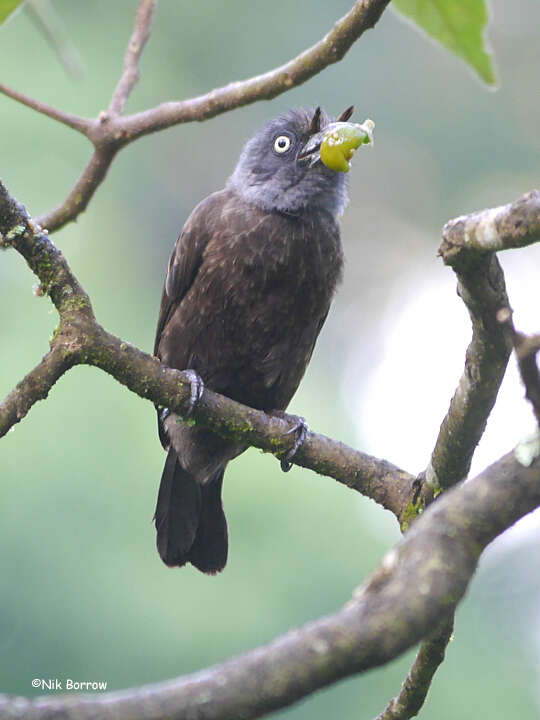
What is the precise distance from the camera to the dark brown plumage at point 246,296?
333 cm

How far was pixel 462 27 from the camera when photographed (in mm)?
2178

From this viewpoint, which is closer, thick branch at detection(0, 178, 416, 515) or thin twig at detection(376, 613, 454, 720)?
thin twig at detection(376, 613, 454, 720)

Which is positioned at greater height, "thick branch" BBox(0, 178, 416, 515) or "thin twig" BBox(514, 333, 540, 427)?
"thick branch" BBox(0, 178, 416, 515)

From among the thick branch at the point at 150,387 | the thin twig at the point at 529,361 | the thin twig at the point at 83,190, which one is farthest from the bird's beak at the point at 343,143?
the thin twig at the point at 529,361

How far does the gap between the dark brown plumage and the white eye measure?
0.02 meters

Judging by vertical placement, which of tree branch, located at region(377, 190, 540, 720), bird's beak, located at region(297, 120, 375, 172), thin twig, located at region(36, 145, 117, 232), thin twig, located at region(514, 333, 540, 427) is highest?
thin twig, located at region(36, 145, 117, 232)

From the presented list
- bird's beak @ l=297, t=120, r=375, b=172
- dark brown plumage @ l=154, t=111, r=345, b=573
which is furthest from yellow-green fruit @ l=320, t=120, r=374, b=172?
dark brown plumage @ l=154, t=111, r=345, b=573

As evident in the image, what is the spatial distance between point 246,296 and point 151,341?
4909mm

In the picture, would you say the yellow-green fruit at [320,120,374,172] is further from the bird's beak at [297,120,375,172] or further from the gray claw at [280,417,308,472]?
the gray claw at [280,417,308,472]

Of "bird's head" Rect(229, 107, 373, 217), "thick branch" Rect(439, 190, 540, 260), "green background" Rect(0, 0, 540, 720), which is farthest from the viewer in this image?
"green background" Rect(0, 0, 540, 720)

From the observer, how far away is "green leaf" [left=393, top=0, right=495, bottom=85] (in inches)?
85.1

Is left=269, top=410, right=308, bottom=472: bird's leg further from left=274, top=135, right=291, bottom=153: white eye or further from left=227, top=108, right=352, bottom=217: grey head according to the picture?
left=274, top=135, right=291, bottom=153: white eye

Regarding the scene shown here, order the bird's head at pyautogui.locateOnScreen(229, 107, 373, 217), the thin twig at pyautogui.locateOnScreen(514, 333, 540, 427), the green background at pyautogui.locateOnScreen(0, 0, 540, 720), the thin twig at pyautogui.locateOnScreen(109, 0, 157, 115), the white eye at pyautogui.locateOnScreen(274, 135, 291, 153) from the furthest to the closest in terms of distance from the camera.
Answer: the green background at pyautogui.locateOnScreen(0, 0, 540, 720) < the white eye at pyautogui.locateOnScreen(274, 135, 291, 153) < the bird's head at pyautogui.locateOnScreen(229, 107, 373, 217) < the thin twig at pyautogui.locateOnScreen(109, 0, 157, 115) < the thin twig at pyautogui.locateOnScreen(514, 333, 540, 427)

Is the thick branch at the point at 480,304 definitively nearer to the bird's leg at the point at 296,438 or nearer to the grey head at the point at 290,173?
the bird's leg at the point at 296,438
